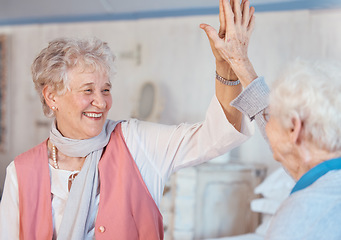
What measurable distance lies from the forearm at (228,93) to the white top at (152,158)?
0.31ft

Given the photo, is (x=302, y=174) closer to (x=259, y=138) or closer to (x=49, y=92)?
(x=49, y=92)

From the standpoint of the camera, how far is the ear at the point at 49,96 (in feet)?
6.66

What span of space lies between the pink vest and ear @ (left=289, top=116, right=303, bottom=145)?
794 mm

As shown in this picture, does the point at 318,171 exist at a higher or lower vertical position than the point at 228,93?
lower

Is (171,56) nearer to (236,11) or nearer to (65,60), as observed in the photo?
(65,60)

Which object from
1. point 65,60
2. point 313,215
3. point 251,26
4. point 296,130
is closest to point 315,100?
point 296,130

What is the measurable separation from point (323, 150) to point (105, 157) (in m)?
1.00

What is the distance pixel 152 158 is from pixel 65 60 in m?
0.56

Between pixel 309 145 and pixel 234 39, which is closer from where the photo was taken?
pixel 309 145

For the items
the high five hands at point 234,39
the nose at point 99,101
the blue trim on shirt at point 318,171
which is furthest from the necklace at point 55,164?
the blue trim on shirt at point 318,171

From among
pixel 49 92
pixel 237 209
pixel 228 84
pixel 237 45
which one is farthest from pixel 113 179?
pixel 237 209

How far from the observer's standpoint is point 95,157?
1.98 m

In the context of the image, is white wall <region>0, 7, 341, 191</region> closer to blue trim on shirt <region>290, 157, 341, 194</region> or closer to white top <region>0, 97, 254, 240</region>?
white top <region>0, 97, 254, 240</region>

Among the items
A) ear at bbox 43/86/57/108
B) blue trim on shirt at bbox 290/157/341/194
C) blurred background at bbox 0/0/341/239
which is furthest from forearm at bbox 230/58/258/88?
blurred background at bbox 0/0/341/239
